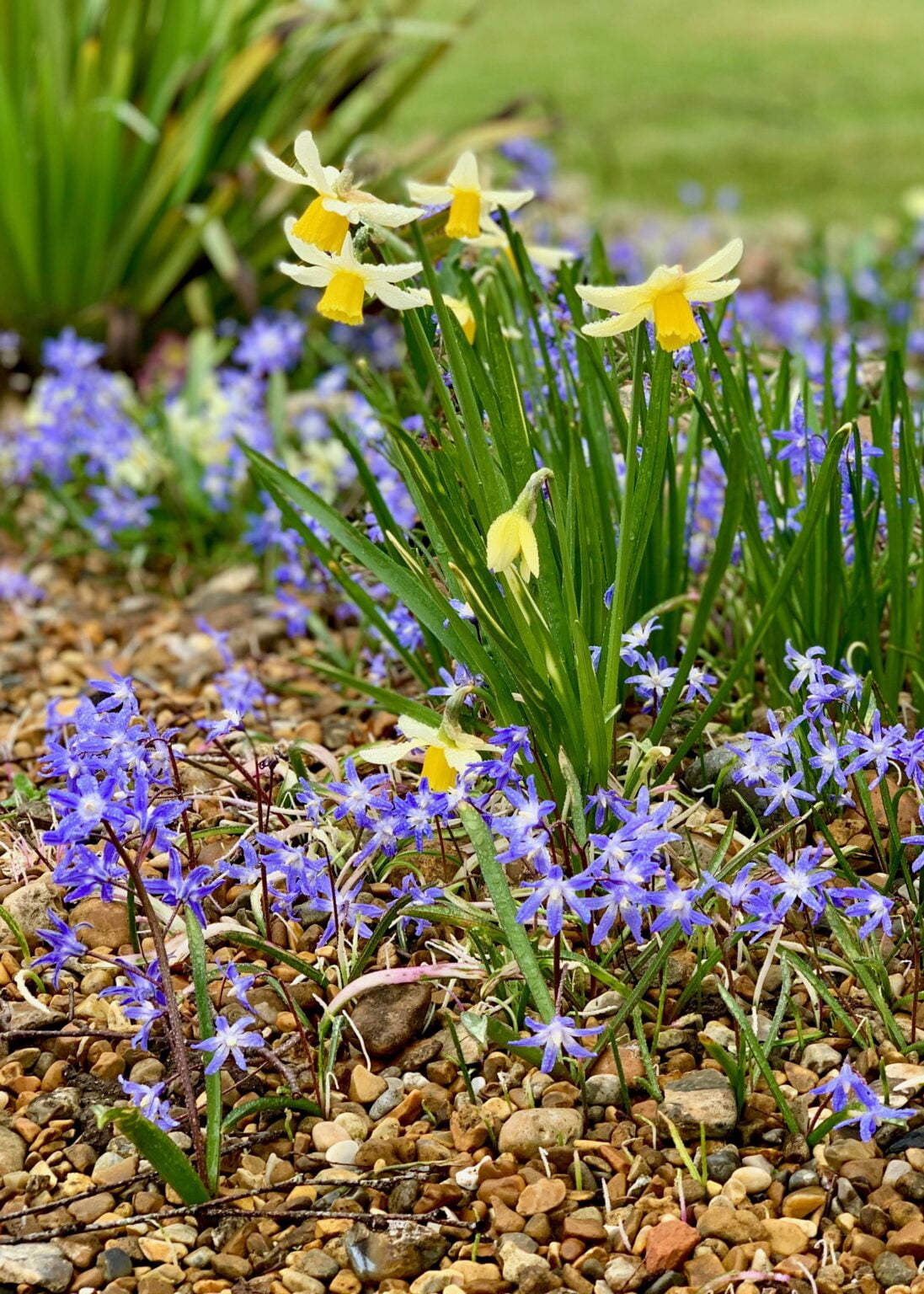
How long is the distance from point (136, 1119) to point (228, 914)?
521 millimetres

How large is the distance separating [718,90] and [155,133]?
276 inches

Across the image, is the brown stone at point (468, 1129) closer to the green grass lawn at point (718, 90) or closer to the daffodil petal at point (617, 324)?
the daffodil petal at point (617, 324)

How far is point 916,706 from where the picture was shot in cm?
222

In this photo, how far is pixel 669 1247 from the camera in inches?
58.2

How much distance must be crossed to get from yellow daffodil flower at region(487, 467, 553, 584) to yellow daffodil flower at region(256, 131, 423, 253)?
368 mm

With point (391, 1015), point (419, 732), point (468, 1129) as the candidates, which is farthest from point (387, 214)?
point (468, 1129)

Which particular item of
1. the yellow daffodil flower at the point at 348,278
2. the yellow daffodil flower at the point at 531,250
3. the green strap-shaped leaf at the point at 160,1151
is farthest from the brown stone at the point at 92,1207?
the yellow daffodil flower at the point at 531,250

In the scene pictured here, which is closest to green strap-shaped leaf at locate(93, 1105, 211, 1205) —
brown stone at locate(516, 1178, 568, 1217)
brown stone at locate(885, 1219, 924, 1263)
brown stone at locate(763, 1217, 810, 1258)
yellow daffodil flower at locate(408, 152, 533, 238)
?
brown stone at locate(516, 1178, 568, 1217)

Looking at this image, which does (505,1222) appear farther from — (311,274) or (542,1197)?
(311,274)

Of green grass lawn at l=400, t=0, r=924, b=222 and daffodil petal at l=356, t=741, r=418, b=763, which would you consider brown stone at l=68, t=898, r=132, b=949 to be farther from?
green grass lawn at l=400, t=0, r=924, b=222

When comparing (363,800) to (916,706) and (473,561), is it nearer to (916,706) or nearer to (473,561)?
(473,561)

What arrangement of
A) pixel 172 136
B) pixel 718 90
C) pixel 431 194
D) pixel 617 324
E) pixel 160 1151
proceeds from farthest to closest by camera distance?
pixel 718 90, pixel 172 136, pixel 431 194, pixel 617 324, pixel 160 1151

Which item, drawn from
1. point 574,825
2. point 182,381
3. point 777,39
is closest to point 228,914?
point 574,825

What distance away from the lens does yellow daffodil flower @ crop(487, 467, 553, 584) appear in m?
1.62
